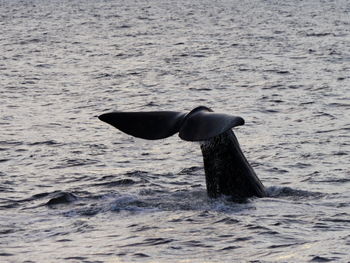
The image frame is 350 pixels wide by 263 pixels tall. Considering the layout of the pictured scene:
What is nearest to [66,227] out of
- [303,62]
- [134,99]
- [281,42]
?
[134,99]

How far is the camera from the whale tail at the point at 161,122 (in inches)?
485

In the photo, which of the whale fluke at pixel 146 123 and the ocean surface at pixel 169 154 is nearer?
the ocean surface at pixel 169 154

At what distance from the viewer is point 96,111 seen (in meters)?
26.3

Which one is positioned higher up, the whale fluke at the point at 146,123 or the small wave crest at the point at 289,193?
the whale fluke at the point at 146,123

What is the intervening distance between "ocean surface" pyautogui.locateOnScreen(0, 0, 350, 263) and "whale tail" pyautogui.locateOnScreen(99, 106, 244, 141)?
4.34 ft

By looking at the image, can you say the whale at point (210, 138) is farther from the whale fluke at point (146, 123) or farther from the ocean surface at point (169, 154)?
the ocean surface at point (169, 154)

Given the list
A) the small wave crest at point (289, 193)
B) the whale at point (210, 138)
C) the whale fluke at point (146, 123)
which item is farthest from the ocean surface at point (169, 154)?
the whale fluke at point (146, 123)

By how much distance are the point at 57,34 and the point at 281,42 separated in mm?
16154

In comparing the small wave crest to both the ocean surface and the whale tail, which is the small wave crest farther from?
the whale tail

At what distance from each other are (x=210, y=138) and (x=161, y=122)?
2.62ft

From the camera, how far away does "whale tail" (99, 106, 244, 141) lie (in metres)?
12.3

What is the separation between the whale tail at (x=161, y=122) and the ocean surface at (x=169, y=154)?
1323mm

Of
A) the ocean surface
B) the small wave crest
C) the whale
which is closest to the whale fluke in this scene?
the whale

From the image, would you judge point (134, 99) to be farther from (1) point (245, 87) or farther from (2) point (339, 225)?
(2) point (339, 225)
